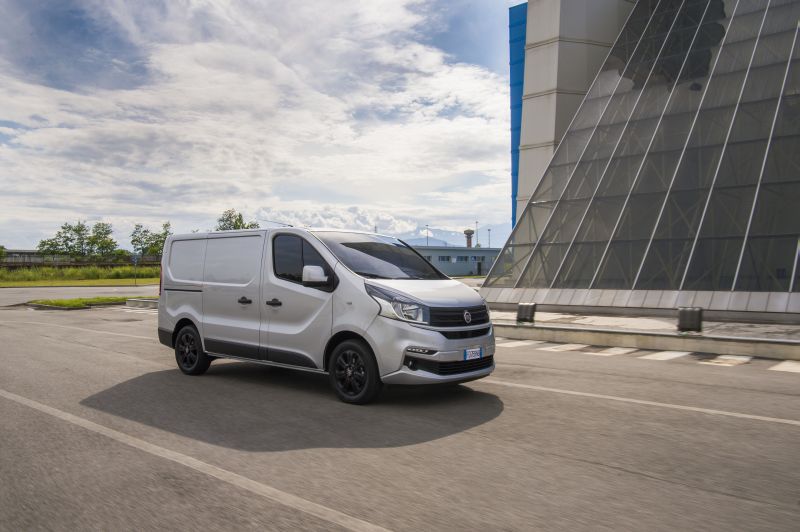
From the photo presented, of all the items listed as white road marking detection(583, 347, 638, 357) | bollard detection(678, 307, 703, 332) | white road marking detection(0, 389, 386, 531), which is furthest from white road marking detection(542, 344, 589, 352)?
white road marking detection(0, 389, 386, 531)

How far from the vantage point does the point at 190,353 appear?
894cm

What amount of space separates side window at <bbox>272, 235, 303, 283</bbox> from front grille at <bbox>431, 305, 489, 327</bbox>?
188cm

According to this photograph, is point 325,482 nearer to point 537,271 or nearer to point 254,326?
point 254,326

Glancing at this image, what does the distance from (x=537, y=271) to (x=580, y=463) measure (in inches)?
724

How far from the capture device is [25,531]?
3459mm

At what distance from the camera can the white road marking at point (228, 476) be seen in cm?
359

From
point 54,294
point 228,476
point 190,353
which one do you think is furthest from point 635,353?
point 54,294

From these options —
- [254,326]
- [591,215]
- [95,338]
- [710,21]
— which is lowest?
[95,338]

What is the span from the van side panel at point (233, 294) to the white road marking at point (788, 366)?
805 centimetres

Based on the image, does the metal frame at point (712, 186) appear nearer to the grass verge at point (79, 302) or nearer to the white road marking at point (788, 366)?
the white road marking at point (788, 366)

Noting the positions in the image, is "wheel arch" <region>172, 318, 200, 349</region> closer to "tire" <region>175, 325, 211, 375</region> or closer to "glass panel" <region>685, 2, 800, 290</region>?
"tire" <region>175, 325, 211, 375</region>

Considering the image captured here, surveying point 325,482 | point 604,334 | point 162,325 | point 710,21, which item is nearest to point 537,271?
point 604,334

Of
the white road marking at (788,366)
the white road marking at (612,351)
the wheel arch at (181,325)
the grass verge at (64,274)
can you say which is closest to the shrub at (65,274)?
the grass verge at (64,274)

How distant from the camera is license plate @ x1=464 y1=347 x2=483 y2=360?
6.59 m
